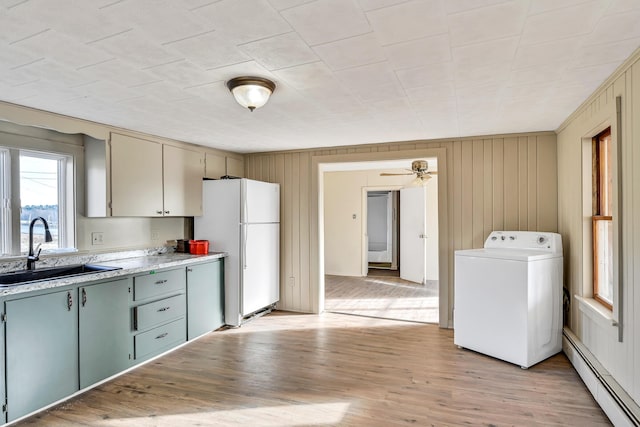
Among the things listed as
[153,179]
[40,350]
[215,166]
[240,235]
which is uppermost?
[215,166]

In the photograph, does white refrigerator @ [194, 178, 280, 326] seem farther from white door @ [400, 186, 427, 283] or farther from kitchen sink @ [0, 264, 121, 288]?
white door @ [400, 186, 427, 283]

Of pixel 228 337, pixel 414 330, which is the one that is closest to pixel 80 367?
pixel 228 337

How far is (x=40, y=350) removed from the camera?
2.50 m

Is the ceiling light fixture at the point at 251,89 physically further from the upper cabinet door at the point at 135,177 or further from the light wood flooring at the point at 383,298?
the light wood flooring at the point at 383,298

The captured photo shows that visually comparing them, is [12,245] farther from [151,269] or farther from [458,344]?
[458,344]

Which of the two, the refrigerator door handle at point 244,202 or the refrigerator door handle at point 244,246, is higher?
the refrigerator door handle at point 244,202

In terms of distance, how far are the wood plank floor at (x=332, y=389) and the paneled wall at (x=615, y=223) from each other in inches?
16.8

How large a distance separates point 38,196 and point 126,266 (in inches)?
37.9

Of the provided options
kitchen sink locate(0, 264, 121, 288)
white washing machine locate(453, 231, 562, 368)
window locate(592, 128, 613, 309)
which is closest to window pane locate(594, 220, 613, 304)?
window locate(592, 128, 613, 309)

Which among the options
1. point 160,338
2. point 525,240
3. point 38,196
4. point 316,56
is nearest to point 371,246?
point 525,240

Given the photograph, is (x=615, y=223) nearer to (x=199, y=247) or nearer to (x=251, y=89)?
(x=251, y=89)

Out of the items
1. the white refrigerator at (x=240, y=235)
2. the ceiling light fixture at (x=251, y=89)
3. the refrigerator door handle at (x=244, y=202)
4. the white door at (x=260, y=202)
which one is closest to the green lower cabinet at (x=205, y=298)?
the white refrigerator at (x=240, y=235)

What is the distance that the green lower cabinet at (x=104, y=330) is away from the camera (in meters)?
2.77

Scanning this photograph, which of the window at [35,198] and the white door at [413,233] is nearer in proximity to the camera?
the window at [35,198]
